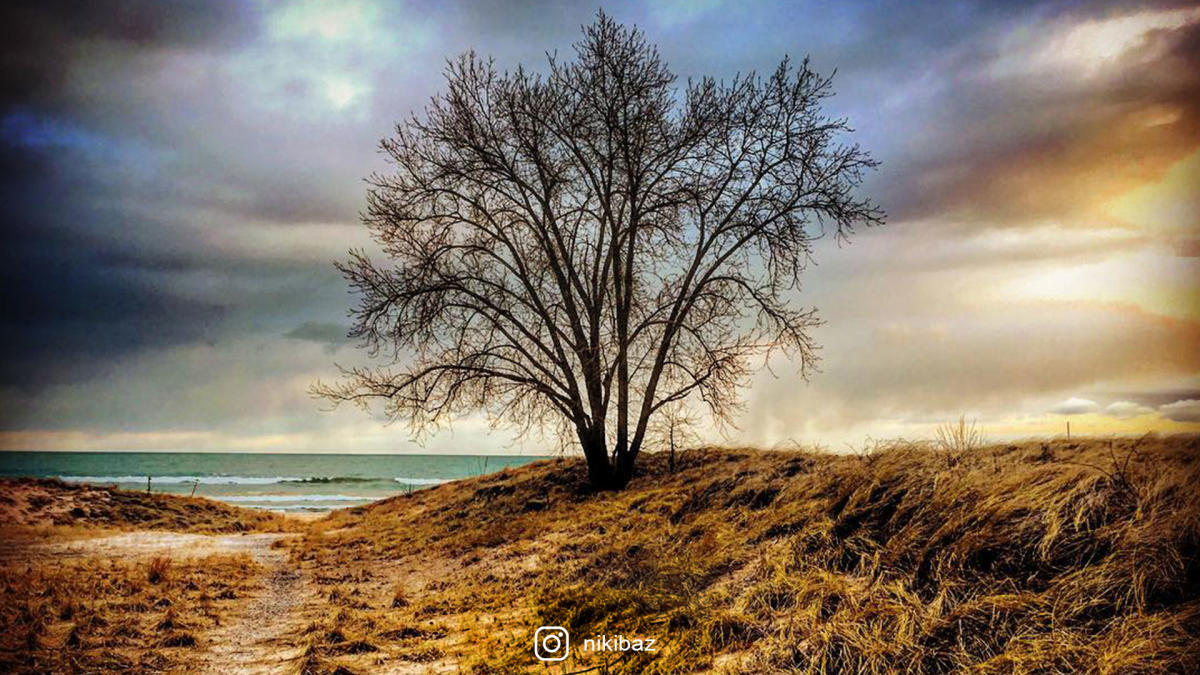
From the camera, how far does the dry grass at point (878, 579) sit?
12.8ft

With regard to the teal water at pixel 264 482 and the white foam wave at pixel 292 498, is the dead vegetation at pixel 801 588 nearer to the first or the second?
the teal water at pixel 264 482

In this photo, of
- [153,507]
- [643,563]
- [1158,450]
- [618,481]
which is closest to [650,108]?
[618,481]

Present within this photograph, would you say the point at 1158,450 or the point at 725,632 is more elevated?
the point at 1158,450

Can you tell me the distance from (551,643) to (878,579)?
2.59 m

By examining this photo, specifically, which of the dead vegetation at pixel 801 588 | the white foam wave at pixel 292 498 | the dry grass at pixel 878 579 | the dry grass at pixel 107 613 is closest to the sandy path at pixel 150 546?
the dead vegetation at pixel 801 588

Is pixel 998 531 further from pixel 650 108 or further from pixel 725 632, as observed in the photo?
pixel 650 108

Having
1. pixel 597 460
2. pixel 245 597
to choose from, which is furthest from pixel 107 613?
pixel 597 460

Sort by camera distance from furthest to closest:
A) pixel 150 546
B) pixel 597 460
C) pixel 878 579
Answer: pixel 597 460
pixel 150 546
pixel 878 579

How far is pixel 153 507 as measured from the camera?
59.2 ft

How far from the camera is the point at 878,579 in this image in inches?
194

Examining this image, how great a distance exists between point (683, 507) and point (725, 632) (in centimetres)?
412

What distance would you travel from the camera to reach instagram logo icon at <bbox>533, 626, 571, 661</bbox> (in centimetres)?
521

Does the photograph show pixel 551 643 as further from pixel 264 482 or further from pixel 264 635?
pixel 264 482

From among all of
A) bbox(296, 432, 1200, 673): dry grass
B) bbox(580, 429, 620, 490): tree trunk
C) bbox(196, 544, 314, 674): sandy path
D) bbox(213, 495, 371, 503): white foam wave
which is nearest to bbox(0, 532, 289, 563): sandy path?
bbox(196, 544, 314, 674): sandy path
